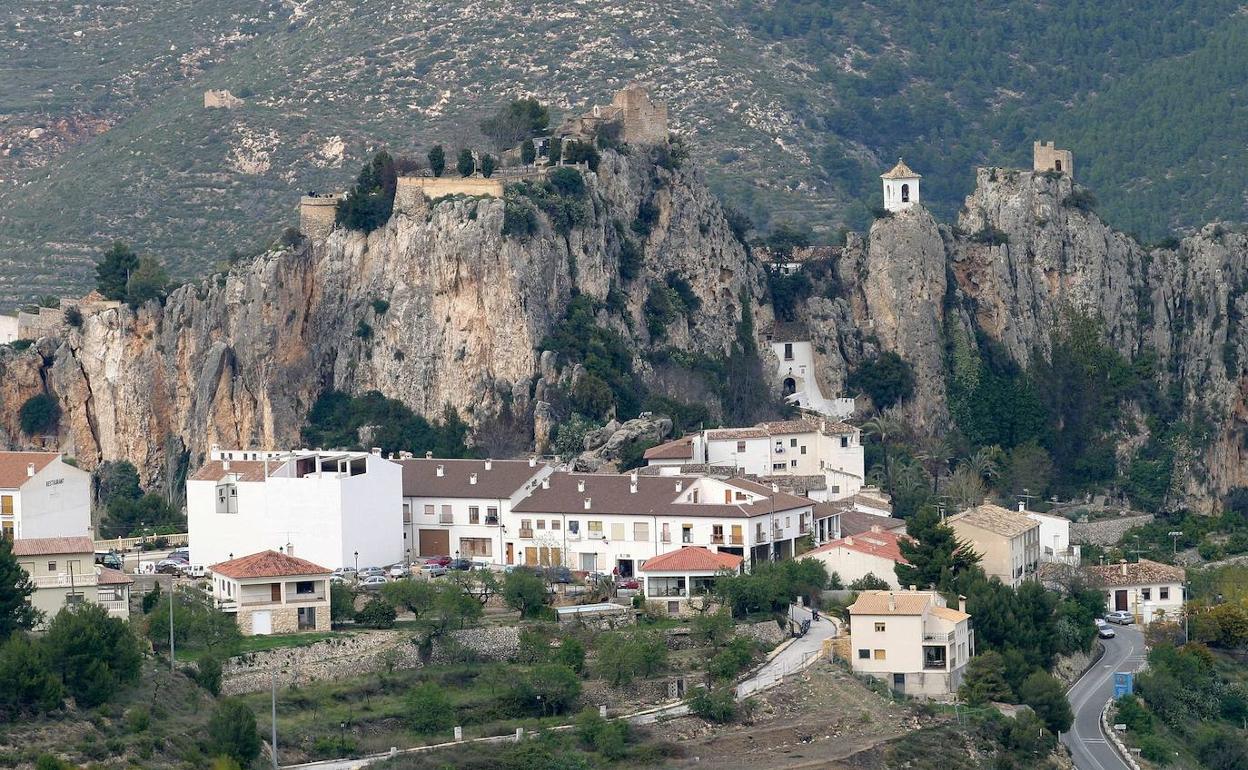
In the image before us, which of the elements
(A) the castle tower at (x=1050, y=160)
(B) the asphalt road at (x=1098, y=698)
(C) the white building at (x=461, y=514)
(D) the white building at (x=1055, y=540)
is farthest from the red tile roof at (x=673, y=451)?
(A) the castle tower at (x=1050, y=160)

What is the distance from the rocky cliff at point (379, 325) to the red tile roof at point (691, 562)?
71.4ft

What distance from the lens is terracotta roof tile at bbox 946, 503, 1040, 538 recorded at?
9606 centimetres

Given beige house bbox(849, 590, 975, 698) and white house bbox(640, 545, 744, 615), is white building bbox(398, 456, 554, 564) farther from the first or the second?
beige house bbox(849, 590, 975, 698)

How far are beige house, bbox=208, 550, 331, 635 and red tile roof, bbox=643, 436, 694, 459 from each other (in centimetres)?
2260

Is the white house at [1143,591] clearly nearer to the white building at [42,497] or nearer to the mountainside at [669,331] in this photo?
the mountainside at [669,331]

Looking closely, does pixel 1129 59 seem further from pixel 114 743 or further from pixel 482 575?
pixel 114 743

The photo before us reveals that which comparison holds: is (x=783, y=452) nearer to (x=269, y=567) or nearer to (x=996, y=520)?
(x=996, y=520)

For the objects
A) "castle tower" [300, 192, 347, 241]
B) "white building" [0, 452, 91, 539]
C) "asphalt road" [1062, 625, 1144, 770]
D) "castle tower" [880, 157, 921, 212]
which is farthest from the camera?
"castle tower" [880, 157, 921, 212]

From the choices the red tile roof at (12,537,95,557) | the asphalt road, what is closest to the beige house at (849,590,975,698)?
the asphalt road

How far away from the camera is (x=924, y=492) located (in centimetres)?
11188

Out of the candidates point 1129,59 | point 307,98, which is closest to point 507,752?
point 307,98

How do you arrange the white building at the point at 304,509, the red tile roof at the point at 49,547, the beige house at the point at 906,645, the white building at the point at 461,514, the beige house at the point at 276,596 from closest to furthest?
the red tile roof at the point at 49,547, the beige house at the point at 276,596, the beige house at the point at 906,645, the white building at the point at 304,509, the white building at the point at 461,514

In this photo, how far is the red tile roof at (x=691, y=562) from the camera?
3516 inches

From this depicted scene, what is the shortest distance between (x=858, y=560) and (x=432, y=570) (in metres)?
13.0
